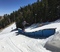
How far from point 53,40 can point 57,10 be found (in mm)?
16999

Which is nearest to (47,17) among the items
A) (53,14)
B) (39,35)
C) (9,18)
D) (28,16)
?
(53,14)

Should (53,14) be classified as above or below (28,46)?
above

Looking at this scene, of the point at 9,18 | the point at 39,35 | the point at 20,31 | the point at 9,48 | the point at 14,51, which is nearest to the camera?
the point at 14,51

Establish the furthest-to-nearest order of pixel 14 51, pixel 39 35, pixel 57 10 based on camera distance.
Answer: pixel 57 10 → pixel 39 35 → pixel 14 51

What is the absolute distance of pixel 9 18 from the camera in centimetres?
7375

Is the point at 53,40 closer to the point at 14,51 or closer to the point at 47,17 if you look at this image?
the point at 14,51

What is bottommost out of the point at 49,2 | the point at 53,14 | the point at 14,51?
the point at 14,51

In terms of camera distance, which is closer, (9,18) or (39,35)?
(39,35)

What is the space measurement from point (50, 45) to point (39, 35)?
428 centimetres

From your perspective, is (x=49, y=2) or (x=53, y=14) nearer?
(x=53, y=14)

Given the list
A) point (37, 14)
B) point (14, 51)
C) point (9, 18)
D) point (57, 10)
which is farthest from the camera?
point (9, 18)

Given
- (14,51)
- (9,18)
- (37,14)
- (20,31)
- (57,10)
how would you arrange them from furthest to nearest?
(9,18)
(37,14)
(57,10)
(20,31)
(14,51)

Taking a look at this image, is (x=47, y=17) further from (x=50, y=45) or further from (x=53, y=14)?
(x=50, y=45)

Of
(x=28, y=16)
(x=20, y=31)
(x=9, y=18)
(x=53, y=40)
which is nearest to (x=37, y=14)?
(x=28, y=16)
